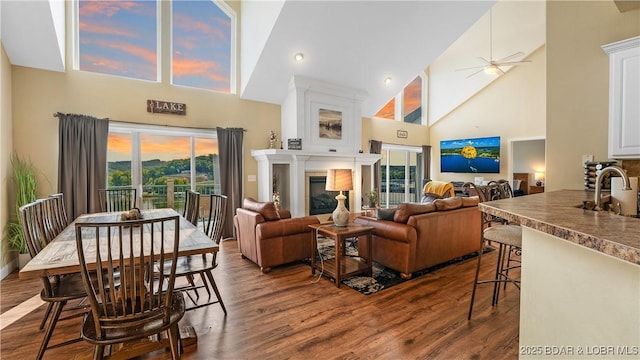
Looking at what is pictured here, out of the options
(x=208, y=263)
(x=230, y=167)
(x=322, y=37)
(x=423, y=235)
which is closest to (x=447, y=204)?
(x=423, y=235)

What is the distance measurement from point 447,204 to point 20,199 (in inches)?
222

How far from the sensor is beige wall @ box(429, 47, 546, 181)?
22.9 feet

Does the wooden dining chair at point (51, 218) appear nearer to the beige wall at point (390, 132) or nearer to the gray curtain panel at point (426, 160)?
the beige wall at point (390, 132)

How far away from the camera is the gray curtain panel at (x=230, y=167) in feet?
18.1

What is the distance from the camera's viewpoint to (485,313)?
2.59 m

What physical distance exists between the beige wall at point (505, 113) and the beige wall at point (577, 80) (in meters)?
4.33

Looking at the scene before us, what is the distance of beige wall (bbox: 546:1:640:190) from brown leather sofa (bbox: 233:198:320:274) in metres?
3.02

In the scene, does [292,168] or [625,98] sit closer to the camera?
[625,98]

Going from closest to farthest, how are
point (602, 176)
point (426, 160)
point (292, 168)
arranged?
point (602, 176)
point (292, 168)
point (426, 160)

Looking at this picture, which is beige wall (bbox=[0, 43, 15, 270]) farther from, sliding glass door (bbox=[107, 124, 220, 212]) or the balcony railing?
the balcony railing

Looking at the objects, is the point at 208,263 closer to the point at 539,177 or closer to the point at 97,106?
the point at 97,106

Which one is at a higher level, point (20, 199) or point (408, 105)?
point (408, 105)

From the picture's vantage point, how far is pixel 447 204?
12.4ft

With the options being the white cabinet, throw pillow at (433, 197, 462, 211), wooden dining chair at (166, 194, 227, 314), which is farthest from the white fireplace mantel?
the white cabinet
